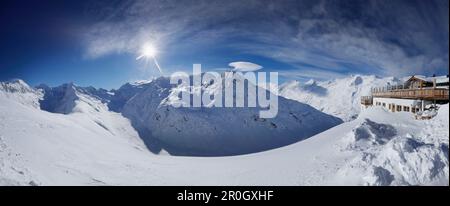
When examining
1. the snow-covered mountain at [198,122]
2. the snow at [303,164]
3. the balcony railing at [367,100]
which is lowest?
the snow at [303,164]

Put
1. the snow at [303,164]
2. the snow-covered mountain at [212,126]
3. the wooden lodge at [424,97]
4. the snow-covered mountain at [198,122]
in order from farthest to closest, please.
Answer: the snow-covered mountain at [198,122], the snow-covered mountain at [212,126], the wooden lodge at [424,97], the snow at [303,164]

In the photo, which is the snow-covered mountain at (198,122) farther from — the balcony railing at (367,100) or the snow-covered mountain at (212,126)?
the balcony railing at (367,100)

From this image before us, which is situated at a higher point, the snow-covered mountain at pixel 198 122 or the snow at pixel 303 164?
the snow-covered mountain at pixel 198 122

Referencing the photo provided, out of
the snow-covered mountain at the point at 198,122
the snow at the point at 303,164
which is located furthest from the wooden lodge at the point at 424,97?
the snow-covered mountain at the point at 198,122

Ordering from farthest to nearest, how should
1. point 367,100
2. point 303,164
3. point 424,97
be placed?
1. point 367,100
2. point 424,97
3. point 303,164

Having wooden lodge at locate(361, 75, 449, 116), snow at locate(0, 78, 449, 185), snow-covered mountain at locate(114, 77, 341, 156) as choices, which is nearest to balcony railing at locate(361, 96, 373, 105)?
wooden lodge at locate(361, 75, 449, 116)

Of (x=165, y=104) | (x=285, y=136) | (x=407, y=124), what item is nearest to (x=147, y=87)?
(x=165, y=104)

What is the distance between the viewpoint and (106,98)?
229 ft

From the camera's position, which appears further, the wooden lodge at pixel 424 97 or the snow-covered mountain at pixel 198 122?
the snow-covered mountain at pixel 198 122

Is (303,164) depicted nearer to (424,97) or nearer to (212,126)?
(424,97)

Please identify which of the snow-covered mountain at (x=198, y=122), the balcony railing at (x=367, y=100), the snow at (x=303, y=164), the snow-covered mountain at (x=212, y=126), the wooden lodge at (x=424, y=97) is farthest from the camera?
the snow-covered mountain at (x=198, y=122)

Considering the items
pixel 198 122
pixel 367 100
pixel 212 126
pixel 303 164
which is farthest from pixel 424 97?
pixel 198 122
